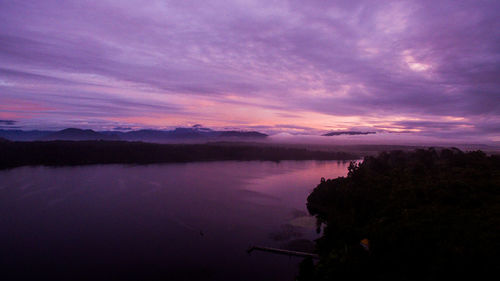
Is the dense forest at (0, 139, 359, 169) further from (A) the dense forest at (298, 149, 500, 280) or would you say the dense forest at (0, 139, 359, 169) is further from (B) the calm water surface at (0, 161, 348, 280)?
(A) the dense forest at (298, 149, 500, 280)

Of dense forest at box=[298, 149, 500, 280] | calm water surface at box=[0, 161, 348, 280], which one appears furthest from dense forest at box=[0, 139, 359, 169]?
dense forest at box=[298, 149, 500, 280]

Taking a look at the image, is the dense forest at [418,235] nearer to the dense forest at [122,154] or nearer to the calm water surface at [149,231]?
the calm water surface at [149,231]

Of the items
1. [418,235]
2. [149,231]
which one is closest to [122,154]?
[149,231]

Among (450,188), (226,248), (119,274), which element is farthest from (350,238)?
(119,274)

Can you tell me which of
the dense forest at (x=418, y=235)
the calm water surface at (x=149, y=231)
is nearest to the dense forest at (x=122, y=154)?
the calm water surface at (x=149, y=231)

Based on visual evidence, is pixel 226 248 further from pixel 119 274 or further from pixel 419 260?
pixel 419 260

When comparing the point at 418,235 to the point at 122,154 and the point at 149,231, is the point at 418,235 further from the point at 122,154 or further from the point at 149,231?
the point at 122,154
